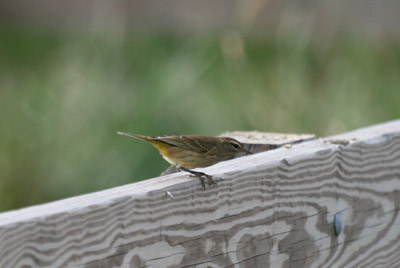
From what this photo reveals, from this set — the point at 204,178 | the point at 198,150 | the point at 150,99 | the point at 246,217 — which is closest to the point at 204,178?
the point at 204,178

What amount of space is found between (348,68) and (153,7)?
383 cm

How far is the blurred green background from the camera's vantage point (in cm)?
442

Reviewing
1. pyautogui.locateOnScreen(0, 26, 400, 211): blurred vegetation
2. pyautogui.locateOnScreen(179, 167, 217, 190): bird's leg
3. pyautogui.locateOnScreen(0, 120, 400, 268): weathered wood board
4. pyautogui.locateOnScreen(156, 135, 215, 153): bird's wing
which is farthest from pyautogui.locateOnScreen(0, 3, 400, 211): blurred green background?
pyautogui.locateOnScreen(179, 167, 217, 190): bird's leg

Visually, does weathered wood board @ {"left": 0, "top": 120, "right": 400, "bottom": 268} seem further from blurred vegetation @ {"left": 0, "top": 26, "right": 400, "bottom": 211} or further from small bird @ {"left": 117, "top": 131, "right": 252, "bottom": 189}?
blurred vegetation @ {"left": 0, "top": 26, "right": 400, "bottom": 211}

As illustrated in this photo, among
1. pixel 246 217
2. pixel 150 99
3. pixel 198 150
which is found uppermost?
pixel 150 99

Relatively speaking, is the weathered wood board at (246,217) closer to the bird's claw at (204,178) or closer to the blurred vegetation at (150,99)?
the bird's claw at (204,178)

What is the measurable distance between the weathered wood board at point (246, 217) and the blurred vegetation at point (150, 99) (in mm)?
2170

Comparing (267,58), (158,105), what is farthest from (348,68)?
(158,105)

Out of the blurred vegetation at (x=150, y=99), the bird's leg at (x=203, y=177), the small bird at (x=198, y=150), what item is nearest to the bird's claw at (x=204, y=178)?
the bird's leg at (x=203, y=177)

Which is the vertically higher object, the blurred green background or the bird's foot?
the blurred green background

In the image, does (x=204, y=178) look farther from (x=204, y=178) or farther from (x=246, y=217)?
(x=246, y=217)

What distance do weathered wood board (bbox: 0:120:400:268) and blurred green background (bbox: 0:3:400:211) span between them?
218cm

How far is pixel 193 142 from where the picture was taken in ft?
8.45

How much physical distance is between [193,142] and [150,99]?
211 centimetres
